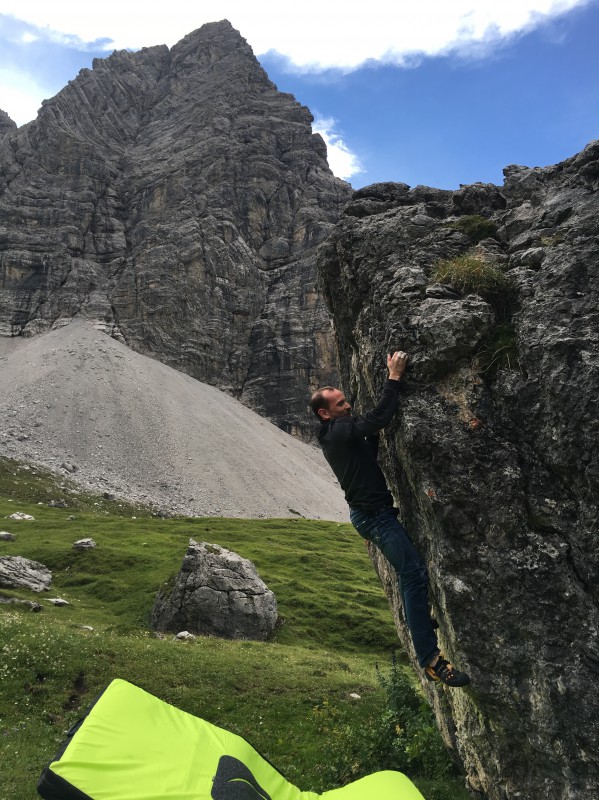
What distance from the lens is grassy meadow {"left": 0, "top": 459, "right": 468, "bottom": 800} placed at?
13.2 meters

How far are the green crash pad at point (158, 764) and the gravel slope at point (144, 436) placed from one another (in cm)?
9405

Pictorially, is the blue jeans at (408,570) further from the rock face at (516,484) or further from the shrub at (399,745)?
the shrub at (399,745)

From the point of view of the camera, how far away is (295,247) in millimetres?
196500

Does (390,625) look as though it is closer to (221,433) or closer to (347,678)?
(347,678)

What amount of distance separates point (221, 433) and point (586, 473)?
13051 centimetres

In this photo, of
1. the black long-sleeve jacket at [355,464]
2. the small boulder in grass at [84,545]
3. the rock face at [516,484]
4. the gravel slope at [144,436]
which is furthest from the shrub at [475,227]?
the gravel slope at [144,436]

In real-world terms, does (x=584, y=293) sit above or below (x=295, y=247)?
below

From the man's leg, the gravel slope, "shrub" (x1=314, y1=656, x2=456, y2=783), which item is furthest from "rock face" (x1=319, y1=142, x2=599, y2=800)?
the gravel slope

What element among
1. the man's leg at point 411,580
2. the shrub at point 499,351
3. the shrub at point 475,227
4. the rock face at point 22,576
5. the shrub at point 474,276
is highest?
the shrub at point 475,227

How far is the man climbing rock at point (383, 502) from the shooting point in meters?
8.25

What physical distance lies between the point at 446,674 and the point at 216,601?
1110 inches

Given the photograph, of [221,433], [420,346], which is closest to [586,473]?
[420,346]

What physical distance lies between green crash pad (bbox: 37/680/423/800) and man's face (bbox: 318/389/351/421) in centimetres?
610

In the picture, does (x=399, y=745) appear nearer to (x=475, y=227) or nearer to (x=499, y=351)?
(x=499, y=351)
